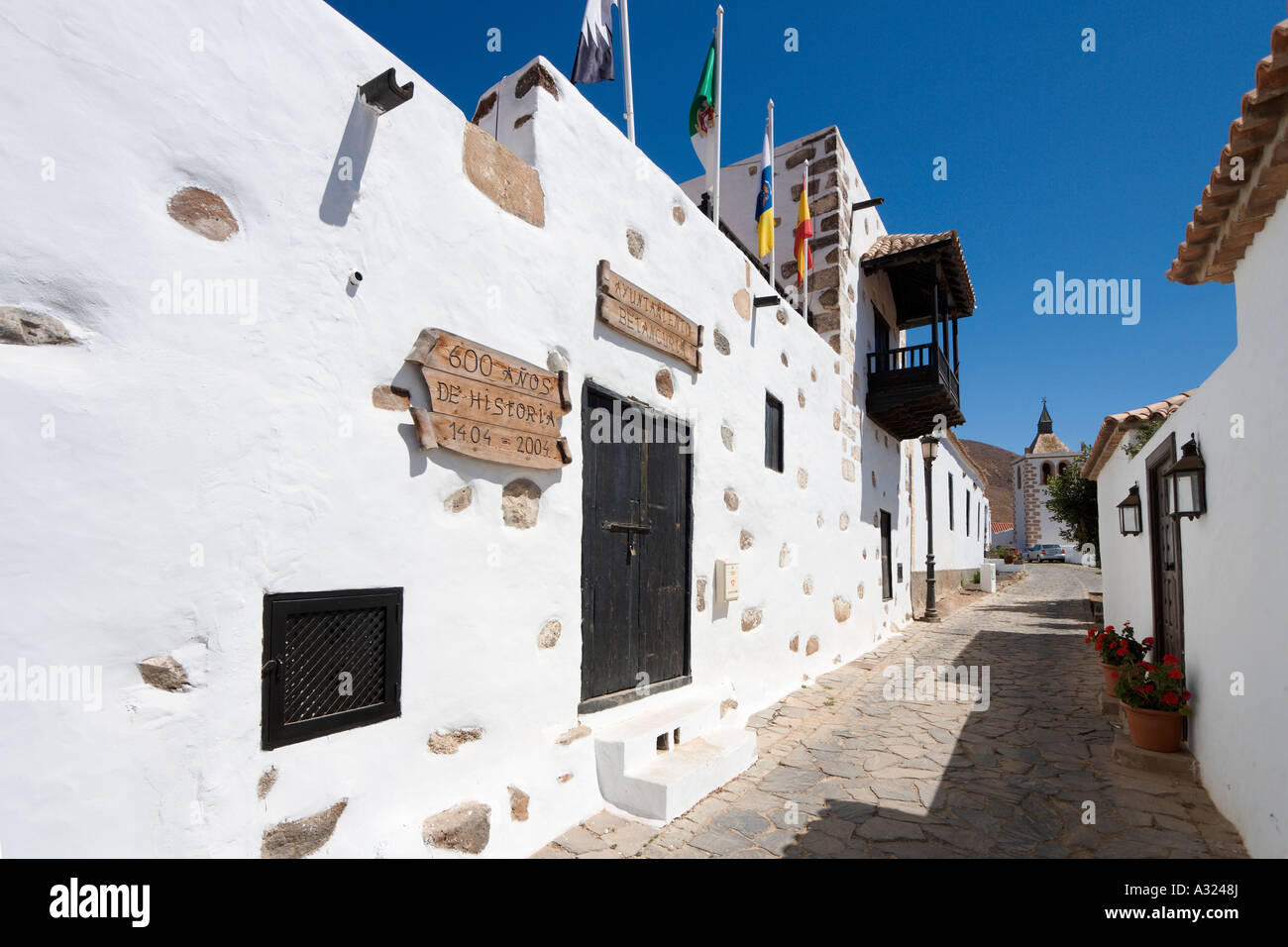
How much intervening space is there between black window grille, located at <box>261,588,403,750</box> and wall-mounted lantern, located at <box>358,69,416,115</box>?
1.88 metres

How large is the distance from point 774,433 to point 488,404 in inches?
157

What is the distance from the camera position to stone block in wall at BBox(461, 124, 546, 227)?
3203mm

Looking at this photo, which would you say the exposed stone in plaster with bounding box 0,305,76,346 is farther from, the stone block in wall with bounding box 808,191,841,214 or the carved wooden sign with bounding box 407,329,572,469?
the stone block in wall with bounding box 808,191,841,214

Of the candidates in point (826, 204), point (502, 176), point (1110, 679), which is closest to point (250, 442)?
point (502, 176)

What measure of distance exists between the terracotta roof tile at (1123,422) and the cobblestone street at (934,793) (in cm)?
265

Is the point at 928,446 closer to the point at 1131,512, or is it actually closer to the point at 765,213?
the point at 1131,512

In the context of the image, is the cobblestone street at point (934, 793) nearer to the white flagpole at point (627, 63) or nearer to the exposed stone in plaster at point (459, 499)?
the exposed stone in plaster at point (459, 499)

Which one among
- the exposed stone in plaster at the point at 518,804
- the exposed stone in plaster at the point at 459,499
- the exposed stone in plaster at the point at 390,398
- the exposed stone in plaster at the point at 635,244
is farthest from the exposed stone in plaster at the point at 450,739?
the exposed stone in plaster at the point at 635,244

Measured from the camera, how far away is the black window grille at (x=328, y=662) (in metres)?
2.28

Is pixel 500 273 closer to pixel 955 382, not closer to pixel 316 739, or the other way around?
pixel 316 739

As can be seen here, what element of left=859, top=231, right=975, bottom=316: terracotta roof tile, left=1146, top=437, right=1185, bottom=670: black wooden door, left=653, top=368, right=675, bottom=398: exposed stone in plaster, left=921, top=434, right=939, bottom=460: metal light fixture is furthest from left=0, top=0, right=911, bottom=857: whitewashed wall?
left=921, top=434, right=939, bottom=460: metal light fixture

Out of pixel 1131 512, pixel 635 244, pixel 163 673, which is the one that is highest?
pixel 635 244

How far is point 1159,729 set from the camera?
4566mm
